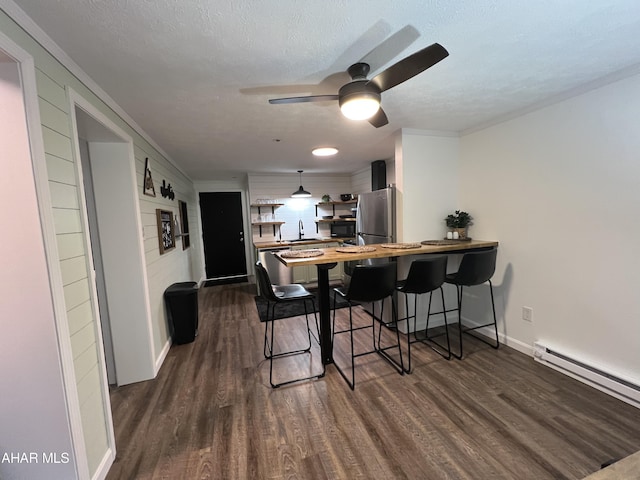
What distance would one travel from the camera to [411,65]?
4.36 feet

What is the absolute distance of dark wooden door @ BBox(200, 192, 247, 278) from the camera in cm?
600

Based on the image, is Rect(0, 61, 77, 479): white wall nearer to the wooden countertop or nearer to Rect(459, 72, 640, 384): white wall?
the wooden countertop

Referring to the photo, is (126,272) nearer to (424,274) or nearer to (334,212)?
(424,274)

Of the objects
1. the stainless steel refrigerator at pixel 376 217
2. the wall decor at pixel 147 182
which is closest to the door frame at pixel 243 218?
the stainless steel refrigerator at pixel 376 217

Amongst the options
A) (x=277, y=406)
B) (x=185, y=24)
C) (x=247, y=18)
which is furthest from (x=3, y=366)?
(x=247, y=18)

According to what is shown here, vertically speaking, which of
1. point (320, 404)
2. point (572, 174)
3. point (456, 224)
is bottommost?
point (320, 404)

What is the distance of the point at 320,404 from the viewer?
6.57 feet

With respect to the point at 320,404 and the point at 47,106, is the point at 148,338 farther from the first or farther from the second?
the point at 47,106

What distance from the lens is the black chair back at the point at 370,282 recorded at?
81.4 inches

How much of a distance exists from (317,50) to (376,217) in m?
2.21

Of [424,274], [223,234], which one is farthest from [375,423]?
[223,234]

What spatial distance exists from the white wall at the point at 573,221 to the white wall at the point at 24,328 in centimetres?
346

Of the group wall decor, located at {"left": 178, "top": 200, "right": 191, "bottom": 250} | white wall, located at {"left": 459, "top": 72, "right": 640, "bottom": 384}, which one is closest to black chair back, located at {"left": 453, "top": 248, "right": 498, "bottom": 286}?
white wall, located at {"left": 459, "top": 72, "right": 640, "bottom": 384}

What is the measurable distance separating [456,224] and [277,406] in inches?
104
